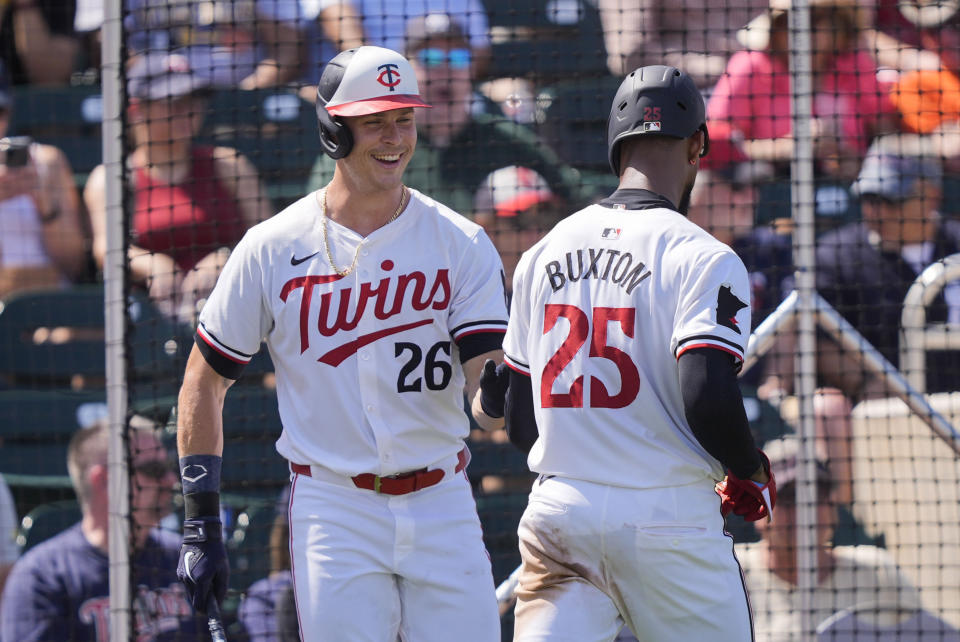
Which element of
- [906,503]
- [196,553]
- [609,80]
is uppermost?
[609,80]

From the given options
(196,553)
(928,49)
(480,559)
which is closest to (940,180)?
(928,49)

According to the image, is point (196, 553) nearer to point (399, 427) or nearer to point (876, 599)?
point (399, 427)

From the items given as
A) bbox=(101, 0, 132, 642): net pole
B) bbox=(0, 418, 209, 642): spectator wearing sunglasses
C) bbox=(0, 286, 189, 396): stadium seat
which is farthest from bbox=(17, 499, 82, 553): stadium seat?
bbox=(101, 0, 132, 642): net pole

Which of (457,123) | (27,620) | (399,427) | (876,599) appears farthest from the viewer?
(457,123)

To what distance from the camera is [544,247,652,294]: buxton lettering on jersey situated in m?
2.77

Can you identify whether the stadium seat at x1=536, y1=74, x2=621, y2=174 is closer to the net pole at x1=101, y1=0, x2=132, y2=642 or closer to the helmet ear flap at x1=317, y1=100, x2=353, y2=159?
the net pole at x1=101, y1=0, x2=132, y2=642

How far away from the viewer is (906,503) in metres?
5.12

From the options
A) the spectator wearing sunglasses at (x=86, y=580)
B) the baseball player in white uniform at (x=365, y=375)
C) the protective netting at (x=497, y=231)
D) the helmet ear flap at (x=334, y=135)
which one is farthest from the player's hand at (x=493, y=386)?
the spectator wearing sunglasses at (x=86, y=580)

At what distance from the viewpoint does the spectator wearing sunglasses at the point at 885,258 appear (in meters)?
5.61

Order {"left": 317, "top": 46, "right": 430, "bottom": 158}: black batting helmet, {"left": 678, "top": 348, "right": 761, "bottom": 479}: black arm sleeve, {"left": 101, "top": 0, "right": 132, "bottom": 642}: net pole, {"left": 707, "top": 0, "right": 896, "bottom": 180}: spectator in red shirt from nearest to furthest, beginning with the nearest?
1. {"left": 678, "top": 348, "right": 761, "bottom": 479}: black arm sleeve
2. {"left": 317, "top": 46, "right": 430, "bottom": 158}: black batting helmet
3. {"left": 101, "top": 0, "right": 132, "bottom": 642}: net pole
4. {"left": 707, "top": 0, "right": 896, "bottom": 180}: spectator in red shirt

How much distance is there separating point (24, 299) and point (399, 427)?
3.52 m

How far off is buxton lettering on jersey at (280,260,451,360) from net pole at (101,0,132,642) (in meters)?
1.60

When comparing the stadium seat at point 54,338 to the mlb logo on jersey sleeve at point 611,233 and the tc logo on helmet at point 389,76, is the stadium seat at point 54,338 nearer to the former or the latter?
the tc logo on helmet at point 389,76

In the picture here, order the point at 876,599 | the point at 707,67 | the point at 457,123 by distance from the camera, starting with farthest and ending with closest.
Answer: the point at 707,67
the point at 457,123
the point at 876,599
